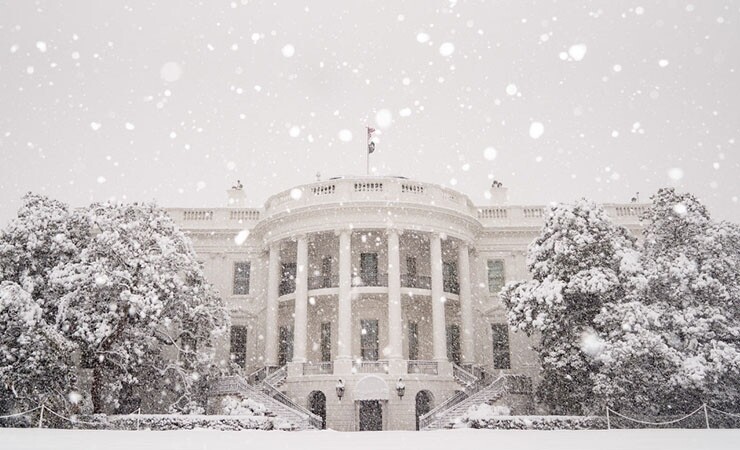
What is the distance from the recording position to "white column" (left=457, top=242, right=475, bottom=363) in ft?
80.5

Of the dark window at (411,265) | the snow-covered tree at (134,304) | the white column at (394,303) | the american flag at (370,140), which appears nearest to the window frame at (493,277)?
the dark window at (411,265)

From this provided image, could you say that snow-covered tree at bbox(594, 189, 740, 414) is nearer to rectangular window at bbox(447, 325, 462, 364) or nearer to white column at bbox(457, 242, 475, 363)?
white column at bbox(457, 242, 475, 363)

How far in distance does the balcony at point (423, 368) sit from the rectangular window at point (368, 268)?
15.5 feet

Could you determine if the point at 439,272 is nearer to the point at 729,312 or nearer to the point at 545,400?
the point at 545,400

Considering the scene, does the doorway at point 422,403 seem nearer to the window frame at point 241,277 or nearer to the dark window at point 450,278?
the dark window at point 450,278

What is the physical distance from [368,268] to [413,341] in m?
3.95

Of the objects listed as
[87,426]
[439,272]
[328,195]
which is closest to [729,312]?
[439,272]

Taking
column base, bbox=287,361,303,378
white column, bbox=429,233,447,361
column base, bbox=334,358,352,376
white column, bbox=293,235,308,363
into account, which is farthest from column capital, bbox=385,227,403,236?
column base, bbox=287,361,303,378

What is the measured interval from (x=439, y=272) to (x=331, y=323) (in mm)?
5725

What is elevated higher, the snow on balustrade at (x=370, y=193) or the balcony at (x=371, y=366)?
the snow on balustrade at (x=370, y=193)

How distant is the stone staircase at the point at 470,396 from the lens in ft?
65.4

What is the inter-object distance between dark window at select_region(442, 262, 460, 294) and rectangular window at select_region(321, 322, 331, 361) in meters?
5.72

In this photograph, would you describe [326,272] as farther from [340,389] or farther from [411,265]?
[340,389]

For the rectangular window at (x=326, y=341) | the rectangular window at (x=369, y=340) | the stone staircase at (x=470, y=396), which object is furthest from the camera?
the rectangular window at (x=326, y=341)
